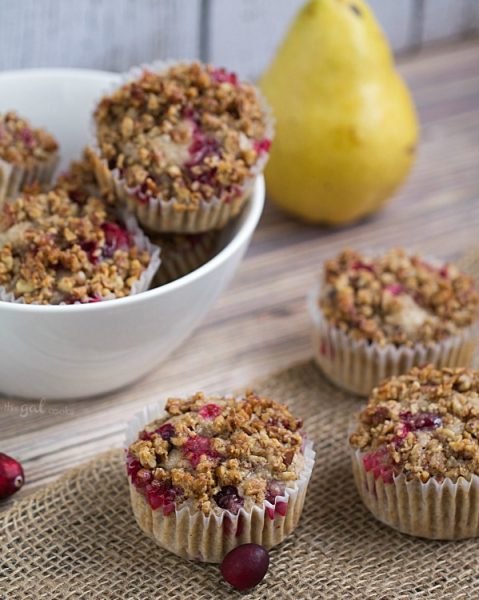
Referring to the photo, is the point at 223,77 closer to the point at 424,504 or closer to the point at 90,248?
the point at 90,248

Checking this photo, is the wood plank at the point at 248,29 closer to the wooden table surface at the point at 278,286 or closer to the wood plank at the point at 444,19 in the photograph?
the wood plank at the point at 444,19

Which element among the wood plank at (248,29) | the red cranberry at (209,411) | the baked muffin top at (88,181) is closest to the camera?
the red cranberry at (209,411)

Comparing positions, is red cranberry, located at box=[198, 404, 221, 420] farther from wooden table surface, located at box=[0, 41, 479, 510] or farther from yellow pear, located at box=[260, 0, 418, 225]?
yellow pear, located at box=[260, 0, 418, 225]

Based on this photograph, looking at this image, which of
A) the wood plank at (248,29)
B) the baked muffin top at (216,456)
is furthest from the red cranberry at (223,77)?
the wood plank at (248,29)

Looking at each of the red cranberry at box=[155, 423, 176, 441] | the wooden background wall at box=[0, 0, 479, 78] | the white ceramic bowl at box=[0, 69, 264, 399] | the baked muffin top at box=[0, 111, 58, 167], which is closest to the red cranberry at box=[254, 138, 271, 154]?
the white ceramic bowl at box=[0, 69, 264, 399]

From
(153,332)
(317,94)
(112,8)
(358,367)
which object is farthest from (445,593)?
(112,8)

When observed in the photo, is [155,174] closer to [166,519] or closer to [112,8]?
[166,519]

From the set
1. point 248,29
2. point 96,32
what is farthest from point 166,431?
point 248,29
